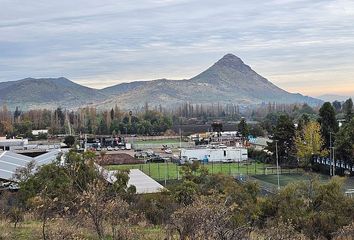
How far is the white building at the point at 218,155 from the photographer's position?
117 feet

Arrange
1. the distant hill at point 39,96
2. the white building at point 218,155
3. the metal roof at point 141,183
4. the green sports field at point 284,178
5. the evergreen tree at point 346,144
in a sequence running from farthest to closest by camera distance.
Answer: the distant hill at point 39,96, the white building at point 218,155, the evergreen tree at point 346,144, the green sports field at point 284,178, the metal roof at point 141,183

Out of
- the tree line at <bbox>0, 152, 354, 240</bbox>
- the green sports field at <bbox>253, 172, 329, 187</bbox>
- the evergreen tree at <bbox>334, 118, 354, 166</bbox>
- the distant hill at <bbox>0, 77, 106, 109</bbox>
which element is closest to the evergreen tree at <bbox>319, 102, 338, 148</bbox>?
the evergreen tree at <bbox>334, 118, 354, 166</bbox>

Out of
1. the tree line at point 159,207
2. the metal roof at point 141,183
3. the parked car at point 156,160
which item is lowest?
the parked car at point 156,160

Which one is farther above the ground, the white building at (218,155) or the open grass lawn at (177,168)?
the white building at (218,155)

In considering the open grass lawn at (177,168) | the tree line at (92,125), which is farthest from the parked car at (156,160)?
the tree line at (92,125)

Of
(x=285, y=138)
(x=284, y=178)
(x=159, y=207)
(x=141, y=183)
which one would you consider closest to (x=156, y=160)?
(x=285, y=138)

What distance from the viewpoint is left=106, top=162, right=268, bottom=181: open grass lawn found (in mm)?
27903

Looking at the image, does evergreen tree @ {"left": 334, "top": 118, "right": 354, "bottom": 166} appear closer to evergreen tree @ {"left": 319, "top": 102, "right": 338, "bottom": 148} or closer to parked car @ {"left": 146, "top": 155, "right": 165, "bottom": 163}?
evergreen tree @ {"left": 319, "top": 102, "right": 338, "bottom": 148}

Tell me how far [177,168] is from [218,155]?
281 inches

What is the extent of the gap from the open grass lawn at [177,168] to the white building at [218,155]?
56.7 inches

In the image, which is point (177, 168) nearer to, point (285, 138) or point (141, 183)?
point (285, 138)

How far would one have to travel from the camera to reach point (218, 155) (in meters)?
35.7

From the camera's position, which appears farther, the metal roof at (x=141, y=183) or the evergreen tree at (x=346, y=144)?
the evergreen tree at (x=346, y=144)

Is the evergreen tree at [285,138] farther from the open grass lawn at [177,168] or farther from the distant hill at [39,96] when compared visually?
the distant hill at [39,96]
